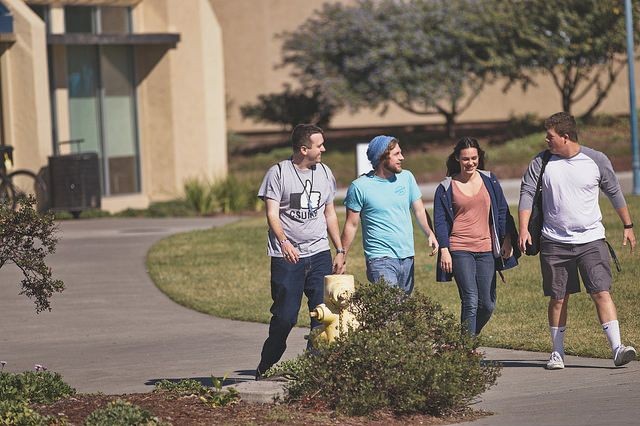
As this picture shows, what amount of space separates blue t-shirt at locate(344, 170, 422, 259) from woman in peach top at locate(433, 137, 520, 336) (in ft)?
1.17

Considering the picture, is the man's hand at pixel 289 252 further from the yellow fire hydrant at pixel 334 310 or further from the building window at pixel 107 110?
the building window at pixel 107 110

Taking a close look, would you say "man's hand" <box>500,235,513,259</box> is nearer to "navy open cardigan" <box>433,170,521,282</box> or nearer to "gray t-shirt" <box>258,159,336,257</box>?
"navy open cardigan" <box>433,170,521,282</box>

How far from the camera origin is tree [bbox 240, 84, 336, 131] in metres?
36.6

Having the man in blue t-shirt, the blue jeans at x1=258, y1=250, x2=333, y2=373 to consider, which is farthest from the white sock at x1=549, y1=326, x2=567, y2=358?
the blue jeans at x1=258, y1=250, x2=333, y2=373

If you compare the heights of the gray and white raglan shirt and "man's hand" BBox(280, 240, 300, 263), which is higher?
the gray and white raglan shirt

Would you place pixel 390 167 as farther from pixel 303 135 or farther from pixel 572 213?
pixel 572 213

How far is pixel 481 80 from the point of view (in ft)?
117

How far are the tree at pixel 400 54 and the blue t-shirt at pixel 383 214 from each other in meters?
24.9

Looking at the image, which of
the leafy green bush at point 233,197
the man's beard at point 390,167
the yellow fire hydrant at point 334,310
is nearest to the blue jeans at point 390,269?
the man's beard at point 390,167

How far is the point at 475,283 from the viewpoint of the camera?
9.55 meters

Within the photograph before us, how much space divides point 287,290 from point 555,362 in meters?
2.06

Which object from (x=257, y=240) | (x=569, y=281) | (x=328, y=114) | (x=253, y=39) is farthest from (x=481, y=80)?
(x=569, y=281)

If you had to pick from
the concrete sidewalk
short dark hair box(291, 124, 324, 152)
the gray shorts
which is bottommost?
the concrete sidewalk

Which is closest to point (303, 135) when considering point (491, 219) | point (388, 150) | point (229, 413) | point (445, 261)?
point (388, 150)
